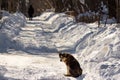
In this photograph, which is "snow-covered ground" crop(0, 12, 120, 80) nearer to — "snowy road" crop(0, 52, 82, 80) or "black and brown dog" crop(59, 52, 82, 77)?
"snowy road" crop(0, 52, 82, 80)

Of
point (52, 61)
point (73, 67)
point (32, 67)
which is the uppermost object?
point (73, 67)

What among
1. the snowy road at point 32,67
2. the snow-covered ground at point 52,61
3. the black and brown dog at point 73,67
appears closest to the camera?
the snow-covered ground at point 52,61

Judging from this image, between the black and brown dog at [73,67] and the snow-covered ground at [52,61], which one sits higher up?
the black and brown dog at [73,67]

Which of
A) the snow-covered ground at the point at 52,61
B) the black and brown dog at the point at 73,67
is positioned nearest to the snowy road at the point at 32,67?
the snow-covered ground at the point at 52,61

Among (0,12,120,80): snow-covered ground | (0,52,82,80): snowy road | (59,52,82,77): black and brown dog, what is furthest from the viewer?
(0,52,82,80): snowy road

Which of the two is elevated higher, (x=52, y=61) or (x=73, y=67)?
(x=73, y=67)

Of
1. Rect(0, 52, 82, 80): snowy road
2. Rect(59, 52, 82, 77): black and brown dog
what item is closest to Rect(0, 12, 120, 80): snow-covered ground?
Rect(0, 52, 82, 80): snowy road

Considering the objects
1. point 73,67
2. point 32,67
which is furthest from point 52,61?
point 73,67

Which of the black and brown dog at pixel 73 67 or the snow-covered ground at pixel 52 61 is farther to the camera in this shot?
the black and brown dog at pixel 73 67

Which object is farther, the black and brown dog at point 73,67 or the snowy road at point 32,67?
the snowy road at point 32,67

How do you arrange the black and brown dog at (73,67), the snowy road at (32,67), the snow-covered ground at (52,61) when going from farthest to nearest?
1. the snowy road at (32,67)
2. the black and brown dog at (73,67)
3. the snow-covered ground at (52,61)

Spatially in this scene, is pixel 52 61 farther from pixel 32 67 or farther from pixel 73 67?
pixel 73 67

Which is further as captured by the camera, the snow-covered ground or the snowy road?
Answer: the snowy road

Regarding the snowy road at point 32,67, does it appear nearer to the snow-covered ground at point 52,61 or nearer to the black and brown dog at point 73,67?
the snow-covered ground at point 52,61
